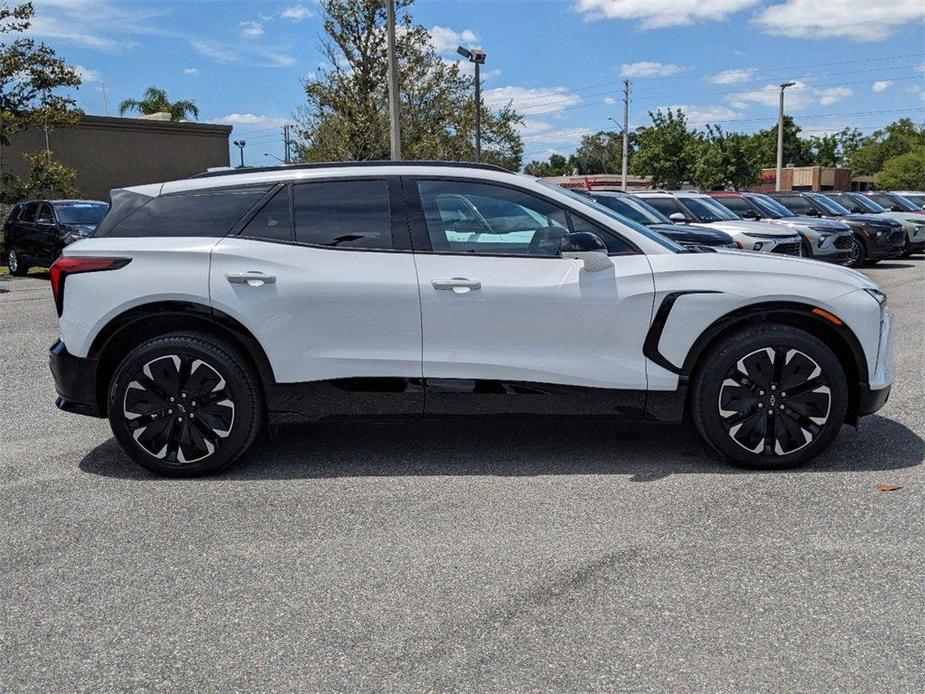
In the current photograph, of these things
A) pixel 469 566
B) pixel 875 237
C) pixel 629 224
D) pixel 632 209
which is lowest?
pixel 469 566

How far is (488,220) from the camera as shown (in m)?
4.90

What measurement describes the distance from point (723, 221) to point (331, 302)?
39.9 feet

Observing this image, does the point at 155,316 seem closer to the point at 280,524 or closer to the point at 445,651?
the point at 280,524

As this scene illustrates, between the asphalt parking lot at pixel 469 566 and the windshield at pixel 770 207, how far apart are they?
43.7ft

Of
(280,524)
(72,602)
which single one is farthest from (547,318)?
(72,602)

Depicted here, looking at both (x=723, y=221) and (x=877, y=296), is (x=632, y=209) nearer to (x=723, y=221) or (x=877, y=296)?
(x=723, y=221)

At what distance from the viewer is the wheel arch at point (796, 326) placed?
15.6 ft

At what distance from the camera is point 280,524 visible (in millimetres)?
4191

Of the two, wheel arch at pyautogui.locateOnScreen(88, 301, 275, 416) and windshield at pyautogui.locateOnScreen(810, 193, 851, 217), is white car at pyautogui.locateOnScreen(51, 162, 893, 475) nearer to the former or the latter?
wheel arch at pyautogui.locateOnScreen(88, 301, 275, 416)

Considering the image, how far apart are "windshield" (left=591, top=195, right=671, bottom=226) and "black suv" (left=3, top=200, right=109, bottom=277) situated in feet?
30.7

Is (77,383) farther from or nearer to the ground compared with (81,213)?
nearer to the ground

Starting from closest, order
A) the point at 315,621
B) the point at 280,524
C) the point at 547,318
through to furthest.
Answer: the point at 315,621 → the point at 280,524 → the point at 547,318

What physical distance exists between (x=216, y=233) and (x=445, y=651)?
2855 mm

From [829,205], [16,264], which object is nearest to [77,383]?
[16,264]
